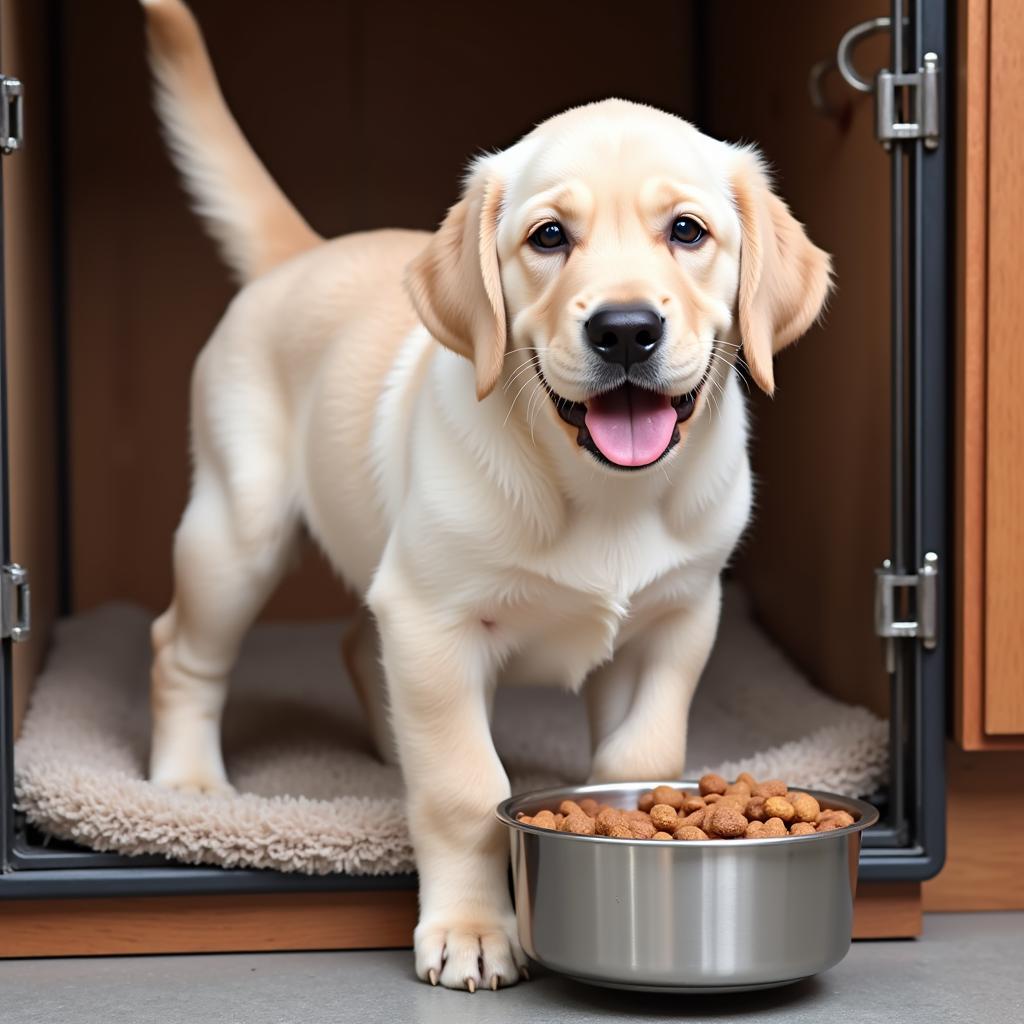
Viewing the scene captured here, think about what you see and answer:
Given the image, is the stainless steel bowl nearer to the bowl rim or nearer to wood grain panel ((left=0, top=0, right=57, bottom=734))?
the bowl rim

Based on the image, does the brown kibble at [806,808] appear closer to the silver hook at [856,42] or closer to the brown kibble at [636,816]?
the brown kibble at [636,816]

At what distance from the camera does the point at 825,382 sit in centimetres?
300

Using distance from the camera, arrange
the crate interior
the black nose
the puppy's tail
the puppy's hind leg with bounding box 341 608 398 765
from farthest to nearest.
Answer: the crate interior → the puppy's hind leg with bounding box 341 608 398 765 → the puppy's tail → the black nose

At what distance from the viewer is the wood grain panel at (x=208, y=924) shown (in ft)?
7.23

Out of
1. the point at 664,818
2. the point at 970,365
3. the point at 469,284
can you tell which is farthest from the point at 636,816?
the point at 970,365

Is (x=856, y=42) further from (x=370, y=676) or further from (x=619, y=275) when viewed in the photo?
(x=370, y=676)

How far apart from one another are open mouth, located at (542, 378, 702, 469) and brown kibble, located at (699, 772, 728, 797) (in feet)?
1.50

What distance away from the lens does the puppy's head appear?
6.04ft

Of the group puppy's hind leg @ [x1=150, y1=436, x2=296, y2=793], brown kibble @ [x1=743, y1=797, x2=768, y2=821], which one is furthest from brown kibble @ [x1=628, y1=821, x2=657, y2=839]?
puppy's hind leg @ [x1=150, y1=436, x2=296, y2=793]

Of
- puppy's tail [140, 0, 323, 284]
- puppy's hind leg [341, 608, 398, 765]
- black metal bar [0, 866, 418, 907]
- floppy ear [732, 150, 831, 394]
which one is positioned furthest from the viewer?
puppy's hind leg [341, 608, 398, 765]

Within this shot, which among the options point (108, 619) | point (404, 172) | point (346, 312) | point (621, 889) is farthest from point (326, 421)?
point (404, 172)

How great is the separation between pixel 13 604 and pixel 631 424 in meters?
0.91

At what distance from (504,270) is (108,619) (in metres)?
1.89

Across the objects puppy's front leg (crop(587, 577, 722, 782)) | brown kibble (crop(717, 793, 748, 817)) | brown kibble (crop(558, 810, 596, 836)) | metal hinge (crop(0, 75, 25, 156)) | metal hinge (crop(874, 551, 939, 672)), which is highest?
metal hinge (crop(0, 75, 25, 156))
